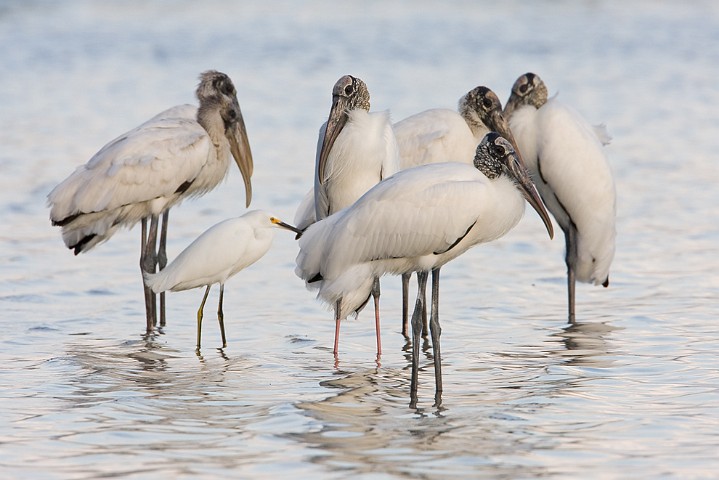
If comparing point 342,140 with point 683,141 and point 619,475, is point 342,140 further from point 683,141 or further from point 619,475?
point 683,141

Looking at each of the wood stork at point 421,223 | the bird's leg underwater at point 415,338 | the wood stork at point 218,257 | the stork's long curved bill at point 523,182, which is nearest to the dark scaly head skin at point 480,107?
the wood stork at point 218,257

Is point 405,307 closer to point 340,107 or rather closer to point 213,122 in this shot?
point 340,107

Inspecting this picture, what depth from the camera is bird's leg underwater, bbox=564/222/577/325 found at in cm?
828

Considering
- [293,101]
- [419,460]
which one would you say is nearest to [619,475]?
[419,460]

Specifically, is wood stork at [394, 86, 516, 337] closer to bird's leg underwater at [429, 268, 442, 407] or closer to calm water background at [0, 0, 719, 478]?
calm water background at [0, 0, 719, 478]

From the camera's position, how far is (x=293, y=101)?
1872 cm

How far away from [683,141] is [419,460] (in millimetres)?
10671

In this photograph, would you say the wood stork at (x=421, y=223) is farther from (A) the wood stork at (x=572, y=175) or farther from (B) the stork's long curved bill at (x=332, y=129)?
(A) the wood stork at (x=572, y=175)

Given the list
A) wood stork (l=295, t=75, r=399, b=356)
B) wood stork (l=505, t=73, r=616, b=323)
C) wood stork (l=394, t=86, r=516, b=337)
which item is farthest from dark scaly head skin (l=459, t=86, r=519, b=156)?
wood stork (l=295, t=75, r=399, b=356)

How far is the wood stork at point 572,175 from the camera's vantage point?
27.6 feet

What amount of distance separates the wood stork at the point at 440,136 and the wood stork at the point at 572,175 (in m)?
0.24

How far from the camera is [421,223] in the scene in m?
6.13

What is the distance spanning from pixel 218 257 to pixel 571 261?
2.40 m

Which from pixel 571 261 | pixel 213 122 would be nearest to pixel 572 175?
pixel 571 261
